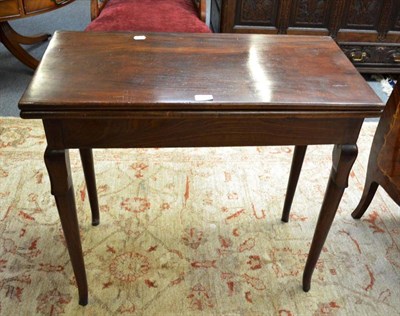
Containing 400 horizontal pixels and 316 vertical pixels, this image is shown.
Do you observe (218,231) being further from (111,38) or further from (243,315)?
(111,38)

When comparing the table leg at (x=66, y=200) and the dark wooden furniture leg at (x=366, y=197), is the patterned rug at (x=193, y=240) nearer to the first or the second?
the dark wooden furniture leg at (x=366, y=197)

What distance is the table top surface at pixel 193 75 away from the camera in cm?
96

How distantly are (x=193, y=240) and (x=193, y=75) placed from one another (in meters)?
0.76

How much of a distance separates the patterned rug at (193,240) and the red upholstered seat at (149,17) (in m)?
0.62

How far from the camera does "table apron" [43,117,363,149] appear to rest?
98 cm

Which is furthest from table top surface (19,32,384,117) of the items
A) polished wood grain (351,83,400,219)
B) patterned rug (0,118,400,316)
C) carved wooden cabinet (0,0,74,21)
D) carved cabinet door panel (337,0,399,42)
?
carved cabinet door panel (337,0,399,42)

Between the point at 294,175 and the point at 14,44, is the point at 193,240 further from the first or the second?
the point at 14,44

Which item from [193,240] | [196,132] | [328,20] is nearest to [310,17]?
[328,20]

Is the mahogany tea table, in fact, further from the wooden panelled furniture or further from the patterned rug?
the wooden panelled furniture

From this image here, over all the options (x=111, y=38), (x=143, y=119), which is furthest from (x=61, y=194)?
(x=111, y=38)

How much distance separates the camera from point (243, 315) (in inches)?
54.0

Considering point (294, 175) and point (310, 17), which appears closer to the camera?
point (294, 175)

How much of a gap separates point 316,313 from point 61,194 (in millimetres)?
908

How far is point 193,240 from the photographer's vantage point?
162 centimetres
